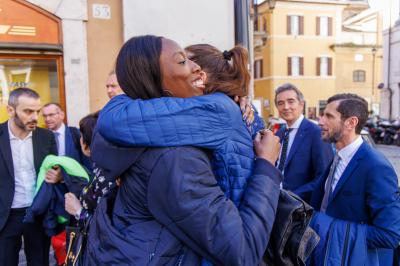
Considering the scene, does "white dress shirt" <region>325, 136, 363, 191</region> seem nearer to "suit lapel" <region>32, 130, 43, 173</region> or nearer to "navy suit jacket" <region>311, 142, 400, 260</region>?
"navy suit jacket" <region>311, 142, 400, 260</region>

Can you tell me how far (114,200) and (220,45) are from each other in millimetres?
5220

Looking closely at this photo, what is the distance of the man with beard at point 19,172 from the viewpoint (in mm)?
3008

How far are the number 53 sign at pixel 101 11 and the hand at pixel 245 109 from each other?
492cm

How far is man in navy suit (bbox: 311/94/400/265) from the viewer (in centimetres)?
203

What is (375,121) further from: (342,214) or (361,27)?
(361,27)

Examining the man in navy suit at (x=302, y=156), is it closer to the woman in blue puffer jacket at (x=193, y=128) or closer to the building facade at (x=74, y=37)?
the woman in blue puffer jacket at (x=193, y=128)

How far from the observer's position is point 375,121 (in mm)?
20797

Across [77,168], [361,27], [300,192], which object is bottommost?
[300,192]

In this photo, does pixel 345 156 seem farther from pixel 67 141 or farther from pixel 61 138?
pixel 61 138

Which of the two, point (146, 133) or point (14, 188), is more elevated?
point (146, 133)

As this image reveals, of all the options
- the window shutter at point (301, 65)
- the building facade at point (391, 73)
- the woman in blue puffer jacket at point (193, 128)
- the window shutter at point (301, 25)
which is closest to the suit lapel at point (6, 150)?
the woman in blue puffer jacket at point (193, 128)

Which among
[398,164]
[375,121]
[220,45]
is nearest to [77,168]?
[220,45]

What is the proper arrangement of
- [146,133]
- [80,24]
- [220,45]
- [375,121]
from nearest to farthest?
[146,133]
[80,24]
[220,45]
[375,121]

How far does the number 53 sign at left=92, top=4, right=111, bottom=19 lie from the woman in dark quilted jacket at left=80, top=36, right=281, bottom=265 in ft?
16.0
